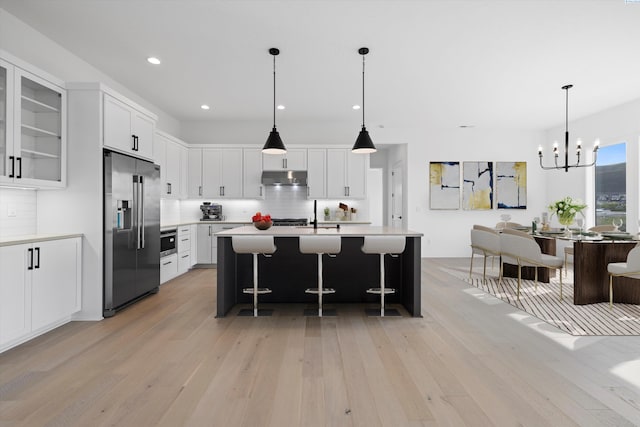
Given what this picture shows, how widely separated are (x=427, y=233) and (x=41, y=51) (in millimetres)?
7197

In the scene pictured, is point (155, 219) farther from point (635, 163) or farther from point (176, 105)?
point (635, 163)

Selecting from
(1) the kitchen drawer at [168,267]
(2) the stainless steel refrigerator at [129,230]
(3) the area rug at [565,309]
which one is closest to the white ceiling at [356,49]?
A: (2) the stainless steel refrigerator at [129,230]

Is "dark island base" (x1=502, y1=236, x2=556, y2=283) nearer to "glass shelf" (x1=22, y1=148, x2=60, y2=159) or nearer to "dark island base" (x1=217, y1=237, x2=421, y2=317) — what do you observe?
"dark island base" (x1=217, y1=237, x2=421, y2=317)

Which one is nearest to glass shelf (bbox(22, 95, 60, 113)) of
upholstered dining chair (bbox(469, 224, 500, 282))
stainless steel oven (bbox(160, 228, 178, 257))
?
stainless steel oven (bbox(160, 228, 178, 257))

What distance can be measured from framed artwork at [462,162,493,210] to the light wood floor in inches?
180

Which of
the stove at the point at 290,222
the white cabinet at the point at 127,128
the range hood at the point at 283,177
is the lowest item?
the stove at the point at 290,222

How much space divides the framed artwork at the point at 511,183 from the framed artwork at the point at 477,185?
0.70 ft

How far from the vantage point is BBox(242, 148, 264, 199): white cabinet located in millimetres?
6766

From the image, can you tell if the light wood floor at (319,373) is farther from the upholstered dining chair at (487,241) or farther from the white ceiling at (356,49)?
the white ceiling at (356,49)

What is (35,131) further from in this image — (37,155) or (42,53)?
(42,53)

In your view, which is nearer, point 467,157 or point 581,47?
point 581,47

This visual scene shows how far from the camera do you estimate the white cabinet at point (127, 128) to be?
3.63m

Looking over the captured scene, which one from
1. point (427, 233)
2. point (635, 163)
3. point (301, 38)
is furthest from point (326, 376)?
point (635, 163)

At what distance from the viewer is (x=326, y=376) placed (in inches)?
91.6
